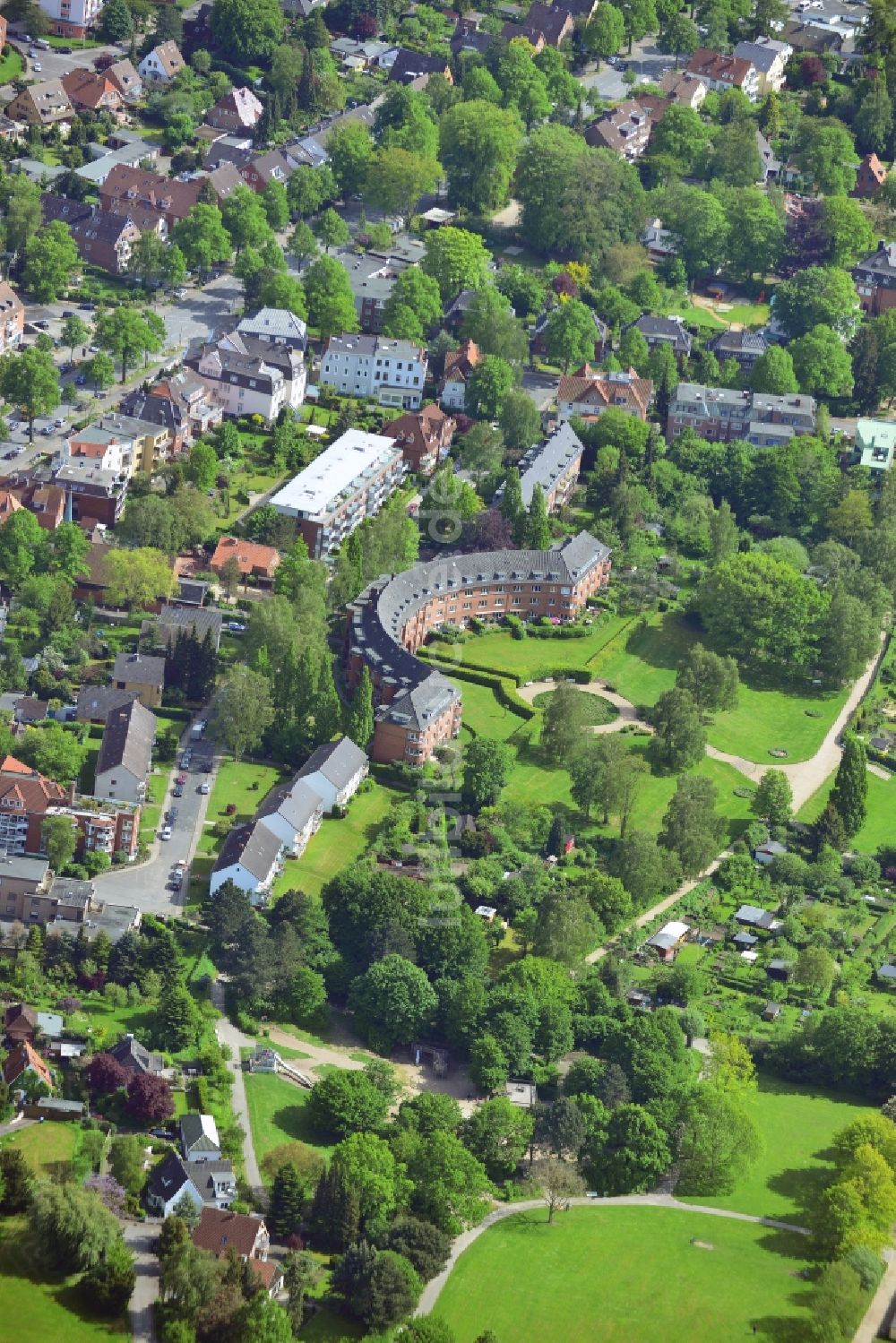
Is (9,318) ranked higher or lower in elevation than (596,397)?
higher

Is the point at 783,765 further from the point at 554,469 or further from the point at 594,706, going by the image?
the point at 554,469

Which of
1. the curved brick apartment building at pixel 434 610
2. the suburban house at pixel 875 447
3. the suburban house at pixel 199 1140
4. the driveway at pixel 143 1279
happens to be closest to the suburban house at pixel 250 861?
the curved brick apartment building at pixel 434 610

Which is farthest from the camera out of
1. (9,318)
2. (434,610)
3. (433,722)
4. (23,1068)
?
(9,318)

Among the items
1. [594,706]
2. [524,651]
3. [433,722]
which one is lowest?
[524,651]

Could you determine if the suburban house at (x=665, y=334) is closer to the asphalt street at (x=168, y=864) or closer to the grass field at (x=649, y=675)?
the grass field at (x=649, y=675)

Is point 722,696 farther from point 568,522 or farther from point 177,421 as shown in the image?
point 177,421

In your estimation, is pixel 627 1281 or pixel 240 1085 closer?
pixel 627 1281

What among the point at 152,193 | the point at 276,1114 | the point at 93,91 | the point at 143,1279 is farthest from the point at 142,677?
the point at 93,91

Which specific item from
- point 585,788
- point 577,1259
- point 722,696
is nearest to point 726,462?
point 722,696
